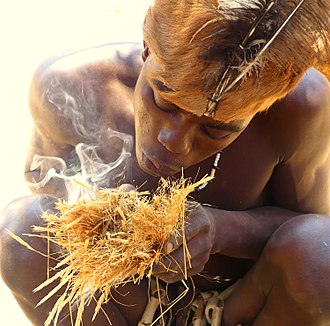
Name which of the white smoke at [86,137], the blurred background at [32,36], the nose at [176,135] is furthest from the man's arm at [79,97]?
the blurred background at [32,36]

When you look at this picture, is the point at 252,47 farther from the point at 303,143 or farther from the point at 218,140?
the point at 303,143

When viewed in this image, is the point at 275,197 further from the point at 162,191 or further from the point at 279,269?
the point at 162,191

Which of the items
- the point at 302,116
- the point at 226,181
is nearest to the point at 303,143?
the point at 302,116

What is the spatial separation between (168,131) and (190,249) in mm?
333

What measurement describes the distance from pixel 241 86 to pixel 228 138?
0.91 ft

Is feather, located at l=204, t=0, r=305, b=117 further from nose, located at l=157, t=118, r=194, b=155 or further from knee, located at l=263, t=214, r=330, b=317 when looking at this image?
knee, located at l=263, t=214, r=330, b=317

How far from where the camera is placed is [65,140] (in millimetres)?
2811

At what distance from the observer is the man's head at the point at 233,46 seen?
1961 millimetres

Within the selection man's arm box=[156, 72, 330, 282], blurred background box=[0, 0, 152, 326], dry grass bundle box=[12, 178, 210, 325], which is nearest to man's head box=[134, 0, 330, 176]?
dry grass bundle box=[12, 178, 210, 325]

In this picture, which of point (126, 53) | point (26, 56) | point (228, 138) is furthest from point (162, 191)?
point (26, 56)

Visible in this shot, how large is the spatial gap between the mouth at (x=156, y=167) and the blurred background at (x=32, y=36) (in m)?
2.21

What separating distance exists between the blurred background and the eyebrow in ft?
7.69

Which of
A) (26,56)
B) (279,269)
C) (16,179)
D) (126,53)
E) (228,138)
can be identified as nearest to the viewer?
(228,138)

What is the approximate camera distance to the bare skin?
227cm
